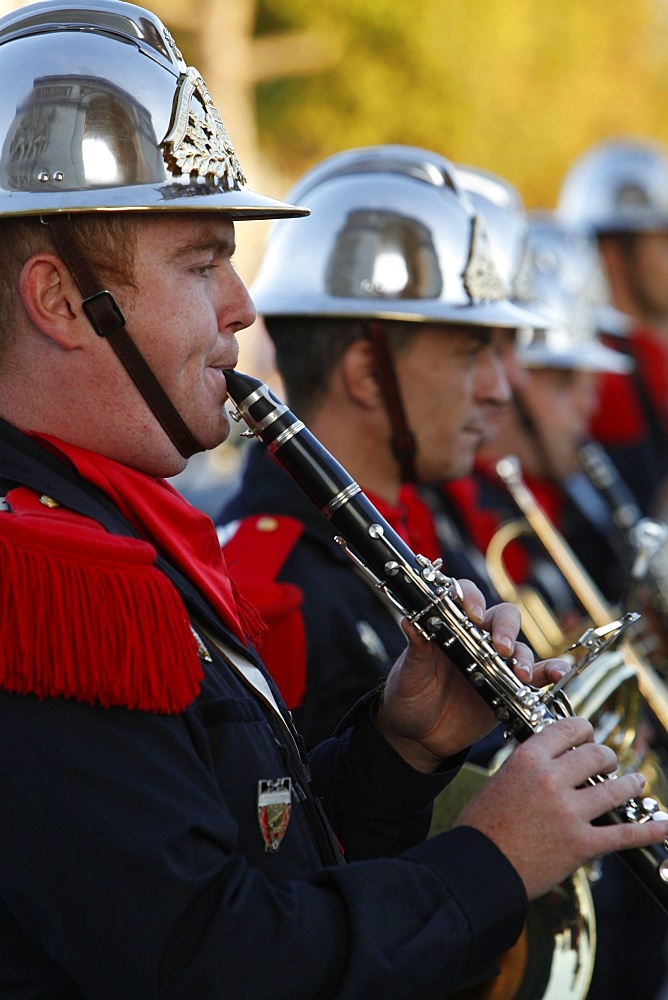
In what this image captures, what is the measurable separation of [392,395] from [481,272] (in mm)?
450

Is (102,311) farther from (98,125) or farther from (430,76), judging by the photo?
(430,76)

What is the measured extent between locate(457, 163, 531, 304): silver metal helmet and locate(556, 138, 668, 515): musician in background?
259cm

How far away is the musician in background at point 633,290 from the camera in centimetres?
801

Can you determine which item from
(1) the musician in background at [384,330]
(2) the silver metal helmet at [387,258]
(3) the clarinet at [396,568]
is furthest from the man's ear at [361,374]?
(3) the clarinet at [396,568]

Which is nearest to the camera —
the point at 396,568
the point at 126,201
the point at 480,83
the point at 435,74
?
the point at 126,201

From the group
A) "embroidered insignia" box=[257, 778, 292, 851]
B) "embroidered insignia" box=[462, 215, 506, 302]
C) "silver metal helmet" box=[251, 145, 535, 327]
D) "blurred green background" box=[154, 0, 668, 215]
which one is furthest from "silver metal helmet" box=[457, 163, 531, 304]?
"blurred green background" box=[154, 0, 668, 215]

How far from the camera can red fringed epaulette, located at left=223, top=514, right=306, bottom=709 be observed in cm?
328

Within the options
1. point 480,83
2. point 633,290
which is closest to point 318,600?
point 633,290

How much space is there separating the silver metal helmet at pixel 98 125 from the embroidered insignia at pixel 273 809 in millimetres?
906

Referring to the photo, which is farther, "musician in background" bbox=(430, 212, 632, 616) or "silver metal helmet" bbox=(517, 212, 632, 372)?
"silver metal helmet" bbox=(517, 212, 632, 372)

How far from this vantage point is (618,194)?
408 inches

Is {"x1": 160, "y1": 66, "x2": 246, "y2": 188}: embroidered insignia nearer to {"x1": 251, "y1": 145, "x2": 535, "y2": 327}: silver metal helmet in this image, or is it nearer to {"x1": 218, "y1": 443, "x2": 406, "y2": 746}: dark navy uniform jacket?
{"x1": 218, "y1": 443, "x2": 406, "y2": 746}: dark navy uniform jacket

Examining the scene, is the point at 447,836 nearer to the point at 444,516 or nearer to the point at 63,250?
the point at 63,250

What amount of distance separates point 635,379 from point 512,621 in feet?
20.1
